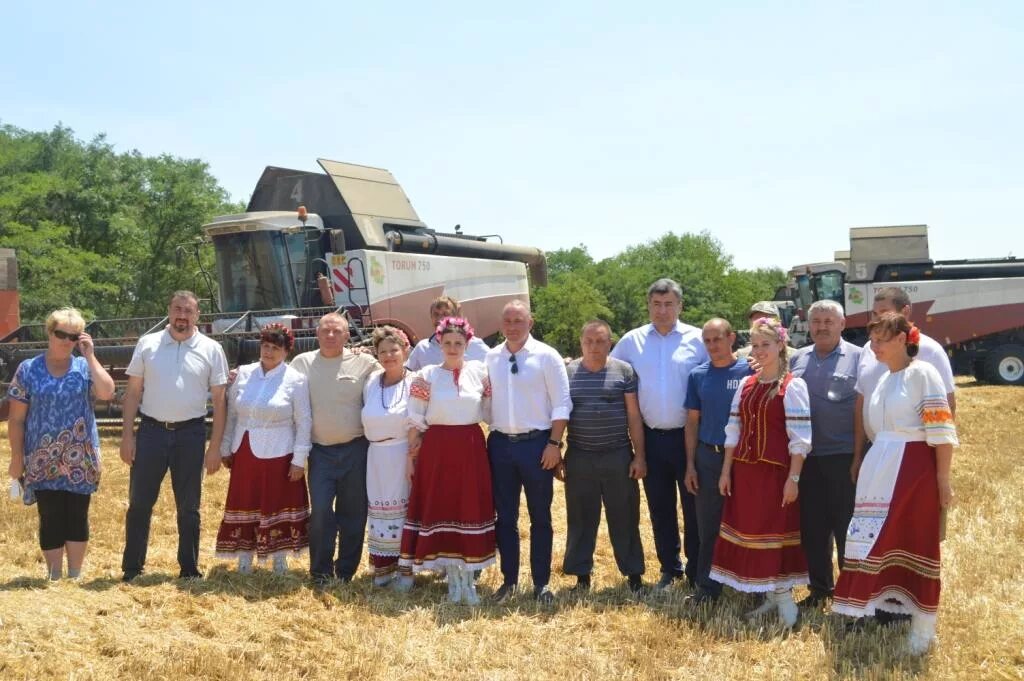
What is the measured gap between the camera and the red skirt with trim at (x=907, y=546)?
4305 millimetres

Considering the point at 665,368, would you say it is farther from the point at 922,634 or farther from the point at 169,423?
the point at 169,423

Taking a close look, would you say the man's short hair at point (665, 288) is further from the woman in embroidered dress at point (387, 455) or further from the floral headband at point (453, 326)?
the woman in embroidered dress at point (387, 455)

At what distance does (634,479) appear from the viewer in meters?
5.41

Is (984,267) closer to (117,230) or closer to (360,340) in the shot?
(360,340)

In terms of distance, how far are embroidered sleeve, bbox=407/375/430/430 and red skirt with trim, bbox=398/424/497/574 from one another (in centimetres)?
9

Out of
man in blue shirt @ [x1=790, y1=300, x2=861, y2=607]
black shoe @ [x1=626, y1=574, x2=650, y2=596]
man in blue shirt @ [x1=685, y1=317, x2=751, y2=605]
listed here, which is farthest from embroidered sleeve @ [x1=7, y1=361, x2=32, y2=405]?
man in blue shirt @ [x1=790, y1=300, x2=861, y2=607]

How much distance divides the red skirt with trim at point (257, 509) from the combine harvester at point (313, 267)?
238 inches

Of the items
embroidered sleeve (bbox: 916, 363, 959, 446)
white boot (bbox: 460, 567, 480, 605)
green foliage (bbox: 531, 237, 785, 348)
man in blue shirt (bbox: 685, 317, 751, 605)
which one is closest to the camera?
embroidered sleeve (bbox: 916, 363, 959, 446)

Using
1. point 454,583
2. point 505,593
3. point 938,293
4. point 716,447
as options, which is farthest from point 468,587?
point 938,293

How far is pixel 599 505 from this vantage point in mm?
5473

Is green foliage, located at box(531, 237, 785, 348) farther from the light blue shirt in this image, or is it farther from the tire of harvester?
the light blue shirt

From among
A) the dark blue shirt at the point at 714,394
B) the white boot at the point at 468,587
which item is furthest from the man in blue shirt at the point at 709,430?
the white boot at the point at 468,587

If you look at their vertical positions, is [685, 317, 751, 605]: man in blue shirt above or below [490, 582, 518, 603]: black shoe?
above

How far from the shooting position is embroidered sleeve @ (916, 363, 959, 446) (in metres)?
4.24
